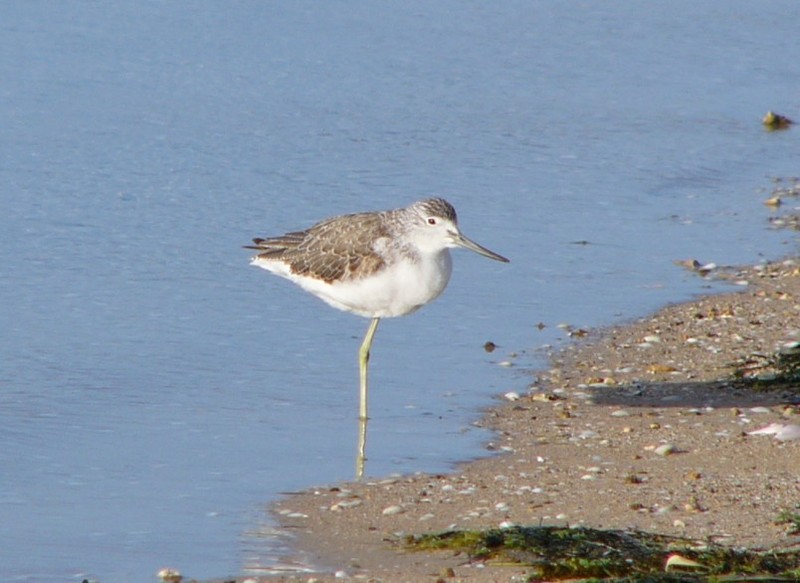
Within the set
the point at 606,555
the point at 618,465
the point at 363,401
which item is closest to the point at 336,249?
the point at 363,401

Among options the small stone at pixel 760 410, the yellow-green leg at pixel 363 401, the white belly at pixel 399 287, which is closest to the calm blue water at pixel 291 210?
the yellow-green leg at pixel 363 401

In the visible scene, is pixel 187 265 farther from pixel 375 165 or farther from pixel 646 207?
pixel 646 207

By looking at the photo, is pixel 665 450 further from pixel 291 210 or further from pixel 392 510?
pixel 291 210

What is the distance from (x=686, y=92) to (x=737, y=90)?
57 centimetres

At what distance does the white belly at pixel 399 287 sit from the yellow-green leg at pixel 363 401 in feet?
0.59

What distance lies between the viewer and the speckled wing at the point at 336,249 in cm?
858

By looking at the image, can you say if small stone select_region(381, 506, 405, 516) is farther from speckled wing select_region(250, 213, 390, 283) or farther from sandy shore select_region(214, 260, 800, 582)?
speckled wing select_region(250, 213, 390, 283)

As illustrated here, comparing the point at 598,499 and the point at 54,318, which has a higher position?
the point at 54,318

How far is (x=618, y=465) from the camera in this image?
285 inches

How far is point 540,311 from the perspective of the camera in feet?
33.3

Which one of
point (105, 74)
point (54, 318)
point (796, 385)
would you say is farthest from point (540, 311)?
point (105, 74)

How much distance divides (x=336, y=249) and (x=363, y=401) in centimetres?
92

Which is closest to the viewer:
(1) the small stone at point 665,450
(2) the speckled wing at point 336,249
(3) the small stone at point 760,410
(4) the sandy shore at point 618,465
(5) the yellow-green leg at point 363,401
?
(4) the sandy shore at point 618,465

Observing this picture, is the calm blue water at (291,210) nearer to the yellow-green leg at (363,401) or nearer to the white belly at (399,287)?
the yellow-green leg at (363,401)
